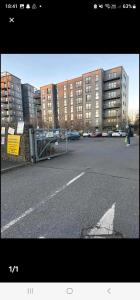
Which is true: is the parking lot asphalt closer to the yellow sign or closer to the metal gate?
the yellow sign

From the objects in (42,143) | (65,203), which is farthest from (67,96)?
(42,143)

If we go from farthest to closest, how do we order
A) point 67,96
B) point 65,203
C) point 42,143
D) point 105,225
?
point 42,143, point 67,96, point 65,203, point 105,225

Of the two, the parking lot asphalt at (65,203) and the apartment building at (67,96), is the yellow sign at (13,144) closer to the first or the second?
the apartment building at (67,96)

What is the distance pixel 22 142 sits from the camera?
7.97 meters

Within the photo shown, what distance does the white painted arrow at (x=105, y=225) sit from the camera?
2.40 m

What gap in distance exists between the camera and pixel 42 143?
9.22 meters

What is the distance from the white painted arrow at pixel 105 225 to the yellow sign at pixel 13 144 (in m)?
6.07

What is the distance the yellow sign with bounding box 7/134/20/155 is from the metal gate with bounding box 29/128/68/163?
0.64 meters

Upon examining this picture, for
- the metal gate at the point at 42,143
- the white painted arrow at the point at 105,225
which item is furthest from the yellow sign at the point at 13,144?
the white painted arrow at the point at 105,225

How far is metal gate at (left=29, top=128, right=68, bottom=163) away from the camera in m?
8.23

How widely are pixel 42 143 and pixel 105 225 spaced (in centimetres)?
708
